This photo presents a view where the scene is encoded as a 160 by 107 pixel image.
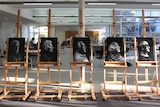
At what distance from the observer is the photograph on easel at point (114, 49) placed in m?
6.25

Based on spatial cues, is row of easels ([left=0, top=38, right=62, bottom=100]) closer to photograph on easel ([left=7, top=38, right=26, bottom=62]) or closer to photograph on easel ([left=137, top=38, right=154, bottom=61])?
photograph on easel ([left=7, top=38, right=26, bottom=62])

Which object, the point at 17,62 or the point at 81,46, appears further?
the point at 81,46

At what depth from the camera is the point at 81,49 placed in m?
6.25

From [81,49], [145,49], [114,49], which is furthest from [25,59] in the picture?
[145,49]

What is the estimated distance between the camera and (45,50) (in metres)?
6.20

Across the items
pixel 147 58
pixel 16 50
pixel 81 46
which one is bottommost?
pixel 147 58

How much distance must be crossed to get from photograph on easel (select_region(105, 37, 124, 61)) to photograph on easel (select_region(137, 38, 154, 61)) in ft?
1.33

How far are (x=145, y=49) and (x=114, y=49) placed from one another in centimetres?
73

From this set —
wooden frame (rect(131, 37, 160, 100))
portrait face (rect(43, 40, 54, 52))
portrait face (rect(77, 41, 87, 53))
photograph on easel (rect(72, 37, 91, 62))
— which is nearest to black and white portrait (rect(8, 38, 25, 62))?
portrait face (rect(43, 40, 54, 52))

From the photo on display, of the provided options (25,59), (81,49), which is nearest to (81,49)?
(81,49)

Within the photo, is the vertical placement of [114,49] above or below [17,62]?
above

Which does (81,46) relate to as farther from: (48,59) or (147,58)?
(147,58)

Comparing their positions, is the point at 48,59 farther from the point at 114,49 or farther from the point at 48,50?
the point at 114,49

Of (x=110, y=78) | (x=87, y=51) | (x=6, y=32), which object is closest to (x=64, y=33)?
(x=6, y=32)
